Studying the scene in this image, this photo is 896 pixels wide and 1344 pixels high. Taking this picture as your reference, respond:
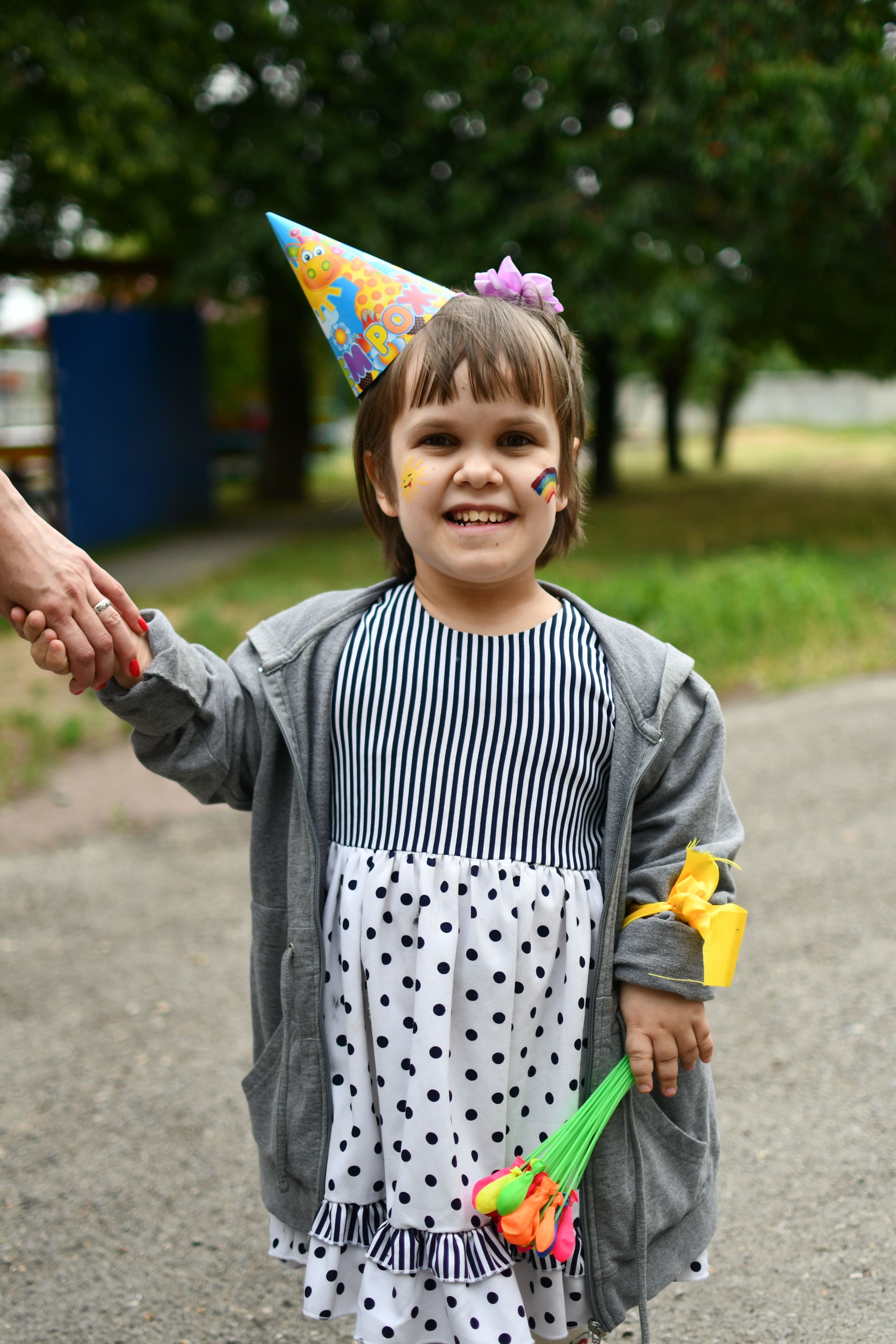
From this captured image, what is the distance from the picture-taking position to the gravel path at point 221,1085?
2.30m

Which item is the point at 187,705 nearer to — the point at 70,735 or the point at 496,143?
the point at 70,735

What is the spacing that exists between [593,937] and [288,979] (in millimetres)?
447

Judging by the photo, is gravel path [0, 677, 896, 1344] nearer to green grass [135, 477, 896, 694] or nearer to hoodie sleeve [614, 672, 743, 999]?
hoodie sleeve [614, 672, 743, 999]

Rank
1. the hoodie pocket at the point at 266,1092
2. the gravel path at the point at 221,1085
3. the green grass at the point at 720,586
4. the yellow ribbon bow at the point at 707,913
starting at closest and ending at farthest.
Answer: the yellow ribbon bow at the point at 707,913
the hoodie pocket at the point at 266,1092
the gravel path at the point at 221,1085
the green grass at the point at 720,586

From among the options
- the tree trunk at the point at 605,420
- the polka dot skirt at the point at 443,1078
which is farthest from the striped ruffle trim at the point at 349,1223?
the tree trunk at the point at 605,420

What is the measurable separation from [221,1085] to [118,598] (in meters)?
1.73

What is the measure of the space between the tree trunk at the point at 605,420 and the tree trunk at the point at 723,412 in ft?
23.3

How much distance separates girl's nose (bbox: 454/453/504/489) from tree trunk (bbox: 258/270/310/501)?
1345cm

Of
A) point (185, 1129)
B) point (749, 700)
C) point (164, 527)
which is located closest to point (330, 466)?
point (164, 527)

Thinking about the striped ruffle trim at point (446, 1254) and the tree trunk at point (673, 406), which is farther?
the tree trunk at point (673, 406)

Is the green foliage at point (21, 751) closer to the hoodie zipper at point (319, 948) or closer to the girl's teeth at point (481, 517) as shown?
the hoodie zipper at point (319, 948)

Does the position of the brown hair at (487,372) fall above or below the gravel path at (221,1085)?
above

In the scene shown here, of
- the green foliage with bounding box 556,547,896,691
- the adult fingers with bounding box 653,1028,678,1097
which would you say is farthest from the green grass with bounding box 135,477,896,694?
the adult fingers with bounding box 653,1028,678,1097

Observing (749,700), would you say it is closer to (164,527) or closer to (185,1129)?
(185,1129)
